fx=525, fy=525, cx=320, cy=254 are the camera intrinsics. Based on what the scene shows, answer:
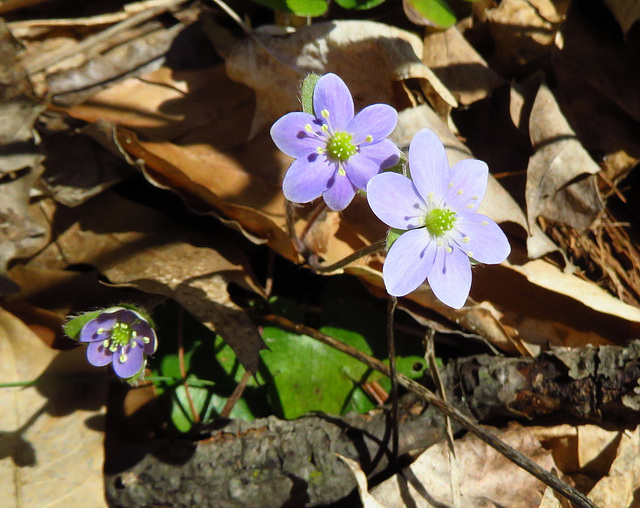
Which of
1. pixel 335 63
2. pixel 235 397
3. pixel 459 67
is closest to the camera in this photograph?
pixel 235 397

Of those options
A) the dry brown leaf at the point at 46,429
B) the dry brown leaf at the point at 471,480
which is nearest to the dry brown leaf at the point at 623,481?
the dry brown leaf at the point at 471,480

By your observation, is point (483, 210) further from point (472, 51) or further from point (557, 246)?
point (472, 51)

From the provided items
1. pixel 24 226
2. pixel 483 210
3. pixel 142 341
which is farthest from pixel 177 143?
pixel 483 210

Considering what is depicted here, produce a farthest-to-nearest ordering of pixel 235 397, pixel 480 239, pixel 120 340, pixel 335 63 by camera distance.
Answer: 1. pixel 335 63
2. pixel 235 397
3. pixel 120 340
4. pixel 480 239

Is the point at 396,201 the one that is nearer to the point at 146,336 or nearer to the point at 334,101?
the point at 334,101

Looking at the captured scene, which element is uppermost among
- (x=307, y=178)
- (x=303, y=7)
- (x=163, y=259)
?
(x=303, y=7)

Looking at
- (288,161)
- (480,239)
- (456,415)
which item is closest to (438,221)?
(480,239)
